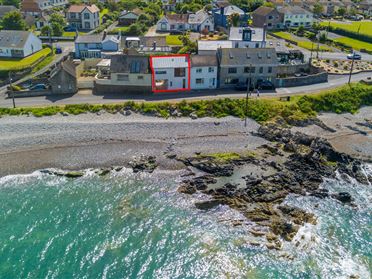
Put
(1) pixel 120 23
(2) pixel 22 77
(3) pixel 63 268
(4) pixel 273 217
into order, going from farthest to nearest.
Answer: (1) pixel 120 23 < (2) pixel 22 77 < (4) pixel 273 217 < (3) pixel 63 268

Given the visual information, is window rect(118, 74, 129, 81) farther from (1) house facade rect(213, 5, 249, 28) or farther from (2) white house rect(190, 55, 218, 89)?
(1) house facade rect(213, 5, 249, 28)

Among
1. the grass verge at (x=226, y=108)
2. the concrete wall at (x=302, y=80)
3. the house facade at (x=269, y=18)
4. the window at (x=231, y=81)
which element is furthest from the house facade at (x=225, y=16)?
the grass verge at (x=226, y=108)

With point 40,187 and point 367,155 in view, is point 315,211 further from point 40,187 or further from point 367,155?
point 40,187

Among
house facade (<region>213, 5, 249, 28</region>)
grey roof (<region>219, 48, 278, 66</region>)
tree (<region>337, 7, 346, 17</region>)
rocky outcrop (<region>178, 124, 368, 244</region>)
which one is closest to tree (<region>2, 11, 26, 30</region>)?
house facade (<region>213, 5, 249, 28</region>)

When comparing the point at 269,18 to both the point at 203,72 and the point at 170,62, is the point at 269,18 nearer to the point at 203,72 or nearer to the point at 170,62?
the point at 203,72

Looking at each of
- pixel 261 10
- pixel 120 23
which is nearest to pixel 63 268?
pixel 120 23
